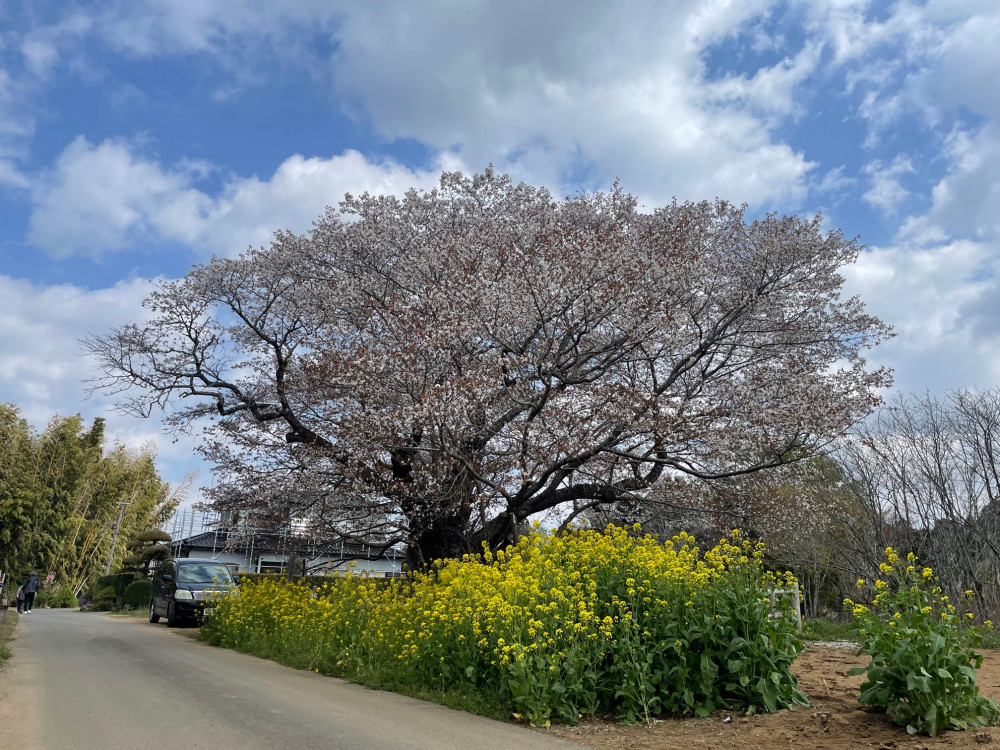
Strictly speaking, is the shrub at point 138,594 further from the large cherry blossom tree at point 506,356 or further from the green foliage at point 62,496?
the large cherry blossom tree at point 506,356

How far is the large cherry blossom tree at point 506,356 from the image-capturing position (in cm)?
1102

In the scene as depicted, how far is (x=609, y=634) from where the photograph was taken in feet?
19.9

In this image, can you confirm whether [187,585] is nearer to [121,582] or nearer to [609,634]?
[609,634]

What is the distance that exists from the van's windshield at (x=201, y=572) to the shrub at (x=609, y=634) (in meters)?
11.8

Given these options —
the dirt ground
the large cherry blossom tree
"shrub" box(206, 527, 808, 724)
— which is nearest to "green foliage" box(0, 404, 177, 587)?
the large cherry blossom tree

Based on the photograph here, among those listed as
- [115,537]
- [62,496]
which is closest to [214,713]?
[62,496]

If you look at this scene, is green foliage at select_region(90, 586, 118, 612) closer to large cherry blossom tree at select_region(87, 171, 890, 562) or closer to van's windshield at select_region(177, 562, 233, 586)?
van's windshield at select_region(177, 562, 233, 586)

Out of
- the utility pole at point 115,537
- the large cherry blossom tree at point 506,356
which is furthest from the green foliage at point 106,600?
the large cherry blossom tree at point 506,356

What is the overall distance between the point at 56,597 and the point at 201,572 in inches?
962

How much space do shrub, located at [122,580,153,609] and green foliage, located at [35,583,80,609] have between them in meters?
8.26

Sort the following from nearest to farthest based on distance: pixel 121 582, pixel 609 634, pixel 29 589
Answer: pixel 609 634, pixel 29 589, pixel 121 582

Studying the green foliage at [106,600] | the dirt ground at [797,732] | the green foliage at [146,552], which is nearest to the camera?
the dirt ground at [797,732]

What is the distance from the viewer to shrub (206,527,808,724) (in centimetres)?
594

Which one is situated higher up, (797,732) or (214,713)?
(797,732)
